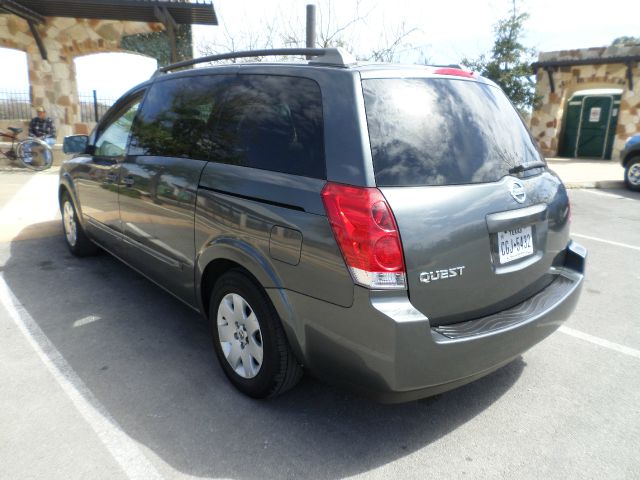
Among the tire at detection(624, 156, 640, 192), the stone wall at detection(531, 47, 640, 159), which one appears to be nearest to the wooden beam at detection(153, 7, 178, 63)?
the tire at detection(624, 156, 640, 192)

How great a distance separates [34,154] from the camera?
11.5 m

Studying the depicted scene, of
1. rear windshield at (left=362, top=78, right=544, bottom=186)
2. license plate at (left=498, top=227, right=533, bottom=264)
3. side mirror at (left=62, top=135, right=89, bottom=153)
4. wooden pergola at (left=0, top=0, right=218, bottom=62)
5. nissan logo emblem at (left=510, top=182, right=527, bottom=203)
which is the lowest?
license plate at (left=498, top=227, right=533, bottom=264)

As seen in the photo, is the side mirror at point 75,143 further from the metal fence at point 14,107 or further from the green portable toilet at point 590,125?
the green portable toilet at point 590,125

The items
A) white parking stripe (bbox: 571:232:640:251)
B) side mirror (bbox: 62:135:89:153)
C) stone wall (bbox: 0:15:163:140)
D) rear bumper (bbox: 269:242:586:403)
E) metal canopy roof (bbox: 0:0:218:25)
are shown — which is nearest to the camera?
rear bumper (bbox: 269:242:586:403)

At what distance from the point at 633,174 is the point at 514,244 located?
11204mm

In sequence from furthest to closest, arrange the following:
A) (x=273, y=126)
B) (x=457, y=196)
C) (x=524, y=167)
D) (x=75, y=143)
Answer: (x=75, y=143), (x=524, y=167), (x=273, y=126), (x=457, y=196)

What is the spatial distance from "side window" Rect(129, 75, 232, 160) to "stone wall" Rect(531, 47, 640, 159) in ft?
56.5

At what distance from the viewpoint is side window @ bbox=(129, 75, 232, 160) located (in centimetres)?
301

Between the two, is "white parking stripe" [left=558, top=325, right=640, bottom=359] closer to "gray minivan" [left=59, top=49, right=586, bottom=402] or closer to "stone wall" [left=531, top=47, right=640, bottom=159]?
"gray minivan" [left=59, top=49, right=586, bottom=402]

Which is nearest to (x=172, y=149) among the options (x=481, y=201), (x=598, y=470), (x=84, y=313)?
(x=84, y=313)

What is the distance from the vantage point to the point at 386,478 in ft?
7.15

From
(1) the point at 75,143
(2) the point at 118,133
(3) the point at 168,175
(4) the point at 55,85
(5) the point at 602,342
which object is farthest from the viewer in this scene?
(4) the point at 55,85

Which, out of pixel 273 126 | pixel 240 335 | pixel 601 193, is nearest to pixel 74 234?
pixel 240 335

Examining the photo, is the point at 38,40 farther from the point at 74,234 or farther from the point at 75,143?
the point at 74,234
